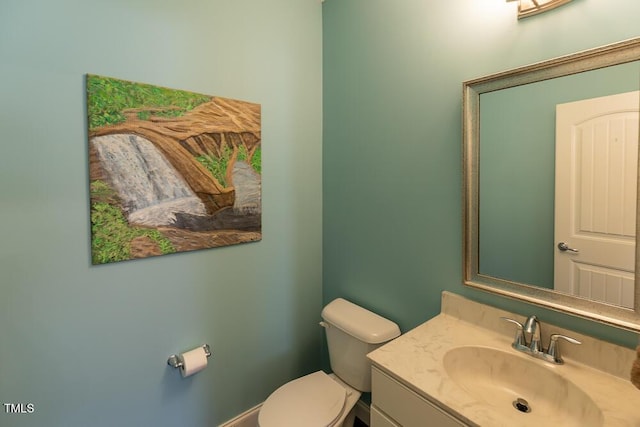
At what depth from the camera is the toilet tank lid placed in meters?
1.39

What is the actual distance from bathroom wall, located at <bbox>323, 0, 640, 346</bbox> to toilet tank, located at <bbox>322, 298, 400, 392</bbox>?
0.33ft

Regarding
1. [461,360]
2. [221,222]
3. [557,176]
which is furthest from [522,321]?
A: [221,222]

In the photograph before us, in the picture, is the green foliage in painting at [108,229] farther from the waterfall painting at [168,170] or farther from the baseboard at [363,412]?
the baseboard at [363,412]

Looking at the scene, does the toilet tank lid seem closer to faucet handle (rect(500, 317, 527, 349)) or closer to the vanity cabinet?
the vanity cabinet

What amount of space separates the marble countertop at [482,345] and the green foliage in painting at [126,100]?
1.30 meters

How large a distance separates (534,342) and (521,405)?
202 millimetres

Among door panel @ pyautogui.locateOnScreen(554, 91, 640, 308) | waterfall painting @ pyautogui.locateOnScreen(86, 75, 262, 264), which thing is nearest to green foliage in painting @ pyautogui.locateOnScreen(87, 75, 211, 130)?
waterfall painting @ pyautogui.locateOnScreen(86, 75, 262, 264)

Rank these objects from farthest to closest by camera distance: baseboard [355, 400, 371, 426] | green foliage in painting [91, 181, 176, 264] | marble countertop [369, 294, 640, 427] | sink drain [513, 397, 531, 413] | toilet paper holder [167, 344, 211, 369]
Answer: baseboard [355, 400, 371, 426]
toilet paper holder [167, 344, 211, 369]
green foliage in painting [91, 181, 176, 264]
sink drain [513, 397, 531, 413]
marble countertop [369, 294, 640, 427]

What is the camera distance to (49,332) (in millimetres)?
1099

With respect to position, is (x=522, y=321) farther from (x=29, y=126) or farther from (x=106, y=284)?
(x=29, y=126)

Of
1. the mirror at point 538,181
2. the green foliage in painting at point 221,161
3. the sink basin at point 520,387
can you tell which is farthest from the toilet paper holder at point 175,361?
the mirror at point 538,181

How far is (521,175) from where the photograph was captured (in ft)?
3.50

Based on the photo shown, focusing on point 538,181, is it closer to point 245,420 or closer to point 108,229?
point 108,229

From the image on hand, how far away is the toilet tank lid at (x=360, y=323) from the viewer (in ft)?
4.55
